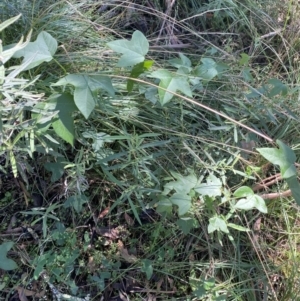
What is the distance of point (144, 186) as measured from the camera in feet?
4.79

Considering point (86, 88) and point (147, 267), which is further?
point (147, 267)

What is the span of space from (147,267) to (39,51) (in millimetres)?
760

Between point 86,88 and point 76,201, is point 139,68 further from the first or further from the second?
point 76,201

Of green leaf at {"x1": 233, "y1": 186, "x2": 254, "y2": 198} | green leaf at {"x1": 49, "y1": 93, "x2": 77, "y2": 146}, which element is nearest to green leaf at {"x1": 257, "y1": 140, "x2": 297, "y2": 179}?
green leaf at {"x1": 233, "y1": 186, "x2": 254, "y2": 198}

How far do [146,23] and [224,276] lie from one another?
1.02 meters

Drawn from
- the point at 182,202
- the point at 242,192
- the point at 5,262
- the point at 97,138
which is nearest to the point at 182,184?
the point at 182,202

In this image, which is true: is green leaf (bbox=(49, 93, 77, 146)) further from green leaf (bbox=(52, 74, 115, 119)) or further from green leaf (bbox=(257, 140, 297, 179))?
green leaf (bbox=(257, 140, 297, 179))

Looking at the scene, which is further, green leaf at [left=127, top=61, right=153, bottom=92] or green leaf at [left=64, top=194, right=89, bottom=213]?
green leaf at [left=64, top=194, right=89, bottom=213]

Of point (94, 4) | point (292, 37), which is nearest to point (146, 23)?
point (94, 4)

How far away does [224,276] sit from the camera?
157 cm

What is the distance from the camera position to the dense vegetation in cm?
141

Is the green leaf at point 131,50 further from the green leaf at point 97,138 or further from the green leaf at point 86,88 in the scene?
the green leaf at point 97,138

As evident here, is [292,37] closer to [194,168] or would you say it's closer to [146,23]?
[146,23]

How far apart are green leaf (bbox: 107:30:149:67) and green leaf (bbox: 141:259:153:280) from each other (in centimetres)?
65
